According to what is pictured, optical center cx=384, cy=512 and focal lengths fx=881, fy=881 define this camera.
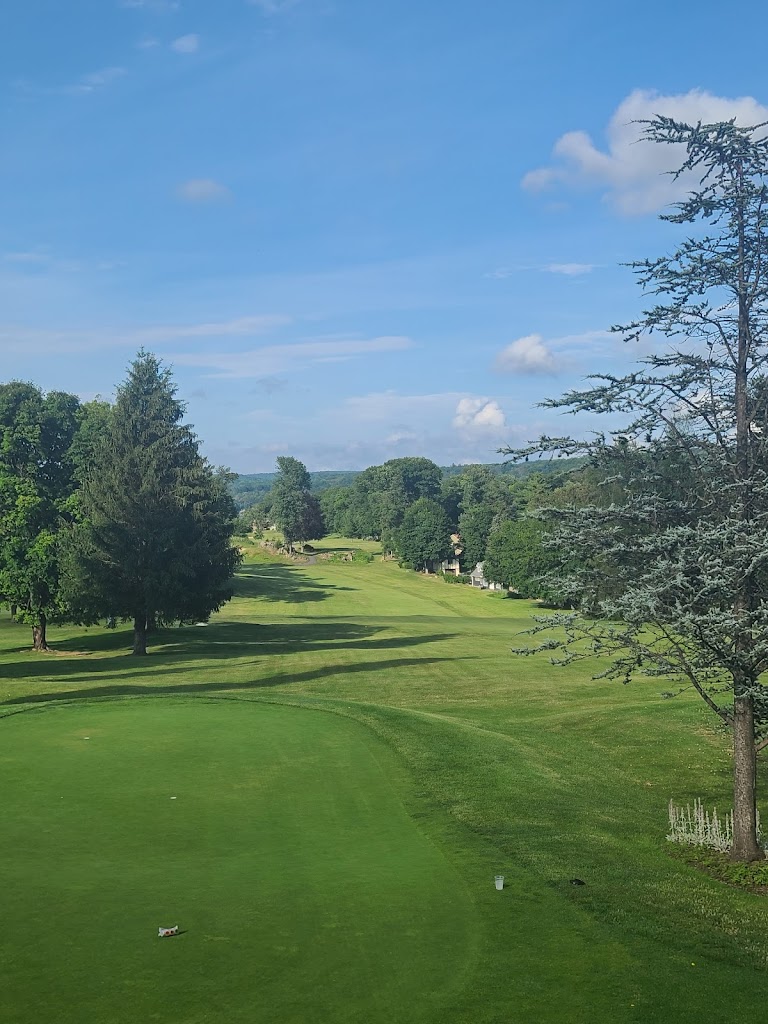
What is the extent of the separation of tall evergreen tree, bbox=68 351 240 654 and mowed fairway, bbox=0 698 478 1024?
84.0ft

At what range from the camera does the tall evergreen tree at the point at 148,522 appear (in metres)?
43.8

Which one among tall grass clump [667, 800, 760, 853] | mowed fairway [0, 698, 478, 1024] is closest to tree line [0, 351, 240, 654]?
mowed fairway [0, 698, 478, 1024]

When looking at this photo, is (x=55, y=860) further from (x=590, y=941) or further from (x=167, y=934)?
(x=590, y=941)

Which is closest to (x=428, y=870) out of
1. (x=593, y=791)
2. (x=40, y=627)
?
(x=593, y=791)

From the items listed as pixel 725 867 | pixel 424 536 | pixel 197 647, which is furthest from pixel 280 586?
pixel 725 867

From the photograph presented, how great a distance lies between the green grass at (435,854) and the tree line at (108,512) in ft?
36.5

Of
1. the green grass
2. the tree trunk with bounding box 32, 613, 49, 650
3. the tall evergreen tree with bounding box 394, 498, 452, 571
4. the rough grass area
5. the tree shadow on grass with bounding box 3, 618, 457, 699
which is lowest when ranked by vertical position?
the tree shadow on grass with bounding box 3, 618, 457, 699

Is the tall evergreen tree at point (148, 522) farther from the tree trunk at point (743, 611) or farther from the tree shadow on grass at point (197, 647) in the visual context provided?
the tree trunk at point (743, 611)

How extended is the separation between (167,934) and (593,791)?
35.7 feet

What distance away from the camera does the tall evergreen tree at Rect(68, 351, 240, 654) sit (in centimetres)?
4378

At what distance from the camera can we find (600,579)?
14.2m

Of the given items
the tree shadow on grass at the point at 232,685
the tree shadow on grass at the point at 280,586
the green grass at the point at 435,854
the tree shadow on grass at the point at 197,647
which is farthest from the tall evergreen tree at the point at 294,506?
the green grass at the point at 435,854

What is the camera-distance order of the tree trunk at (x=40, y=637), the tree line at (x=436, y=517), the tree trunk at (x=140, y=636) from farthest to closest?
1. the tree line at (x=436, y=517)
2. the tree trunk at (x=40, y=637)
3. the tree trunk at (x=140, y=636)

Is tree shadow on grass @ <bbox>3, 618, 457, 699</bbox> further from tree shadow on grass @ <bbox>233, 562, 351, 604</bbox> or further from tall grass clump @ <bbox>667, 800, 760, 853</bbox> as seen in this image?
tall grass clump @ <bbox>667, 800, 760, 853</bbox>
